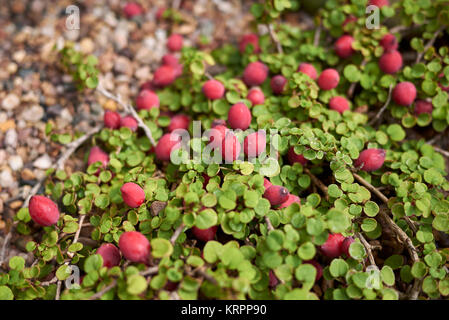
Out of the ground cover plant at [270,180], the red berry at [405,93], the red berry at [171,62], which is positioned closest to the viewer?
the ground cover plant at [270,180]

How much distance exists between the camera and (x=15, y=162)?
179cm

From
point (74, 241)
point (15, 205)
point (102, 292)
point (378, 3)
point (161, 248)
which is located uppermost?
point (378, 3)

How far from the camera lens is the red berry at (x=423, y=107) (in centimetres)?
169

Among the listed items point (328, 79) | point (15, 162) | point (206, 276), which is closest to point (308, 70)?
point (328, 79)

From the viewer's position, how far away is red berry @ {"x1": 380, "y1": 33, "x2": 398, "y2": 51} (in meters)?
1.72

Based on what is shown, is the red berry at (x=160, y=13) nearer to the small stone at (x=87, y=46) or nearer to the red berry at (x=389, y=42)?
the small stone at (x=87, y=46)

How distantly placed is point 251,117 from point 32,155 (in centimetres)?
104

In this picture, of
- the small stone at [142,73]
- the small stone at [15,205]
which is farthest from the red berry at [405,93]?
the small stone at [15,205]

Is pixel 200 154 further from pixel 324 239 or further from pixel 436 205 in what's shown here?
pixel 436 205

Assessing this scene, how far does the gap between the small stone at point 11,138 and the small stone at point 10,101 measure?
0.45 ft

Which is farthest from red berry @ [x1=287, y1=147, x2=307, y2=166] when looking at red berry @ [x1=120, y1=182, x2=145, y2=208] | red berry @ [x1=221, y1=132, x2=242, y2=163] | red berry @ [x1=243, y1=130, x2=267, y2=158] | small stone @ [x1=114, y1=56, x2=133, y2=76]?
small stone @ [x1=114, y1=56, x2=133, y2=76]

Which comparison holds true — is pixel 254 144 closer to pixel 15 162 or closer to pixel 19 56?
pixel 15 162

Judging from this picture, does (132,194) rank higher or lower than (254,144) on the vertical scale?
lower

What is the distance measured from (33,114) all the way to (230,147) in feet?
3.65
